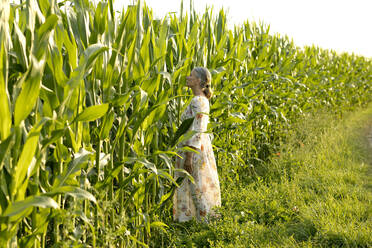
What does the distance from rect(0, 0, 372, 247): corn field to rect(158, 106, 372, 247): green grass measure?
42 cm

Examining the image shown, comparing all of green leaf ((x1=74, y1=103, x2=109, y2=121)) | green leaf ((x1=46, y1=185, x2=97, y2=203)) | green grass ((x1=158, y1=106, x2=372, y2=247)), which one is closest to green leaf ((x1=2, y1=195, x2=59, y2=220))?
green leaf ((x1=46, y1=185, x2=97, y2=203))

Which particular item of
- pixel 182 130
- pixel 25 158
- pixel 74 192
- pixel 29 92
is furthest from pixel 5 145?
pixel 182 130

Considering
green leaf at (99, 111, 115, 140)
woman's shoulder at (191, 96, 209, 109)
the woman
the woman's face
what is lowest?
the woman

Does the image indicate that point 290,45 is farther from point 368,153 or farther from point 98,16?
point 98,16

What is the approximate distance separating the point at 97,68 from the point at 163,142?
1329mm

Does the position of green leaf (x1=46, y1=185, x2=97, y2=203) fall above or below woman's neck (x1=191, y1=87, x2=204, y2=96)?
below

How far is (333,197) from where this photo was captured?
166 inches

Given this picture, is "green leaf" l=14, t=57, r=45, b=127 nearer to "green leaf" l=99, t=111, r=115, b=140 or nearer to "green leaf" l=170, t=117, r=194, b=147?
"green leaf" l=99, t=111, r=115, b=140

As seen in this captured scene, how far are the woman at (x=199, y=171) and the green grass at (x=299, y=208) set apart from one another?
15 centimetres

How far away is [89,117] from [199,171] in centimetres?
190

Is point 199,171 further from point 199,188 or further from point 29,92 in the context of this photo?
point 29,92

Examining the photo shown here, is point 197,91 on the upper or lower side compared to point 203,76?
lower

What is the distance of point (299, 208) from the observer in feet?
12.8

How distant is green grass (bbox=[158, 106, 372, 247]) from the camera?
3.27 metres
